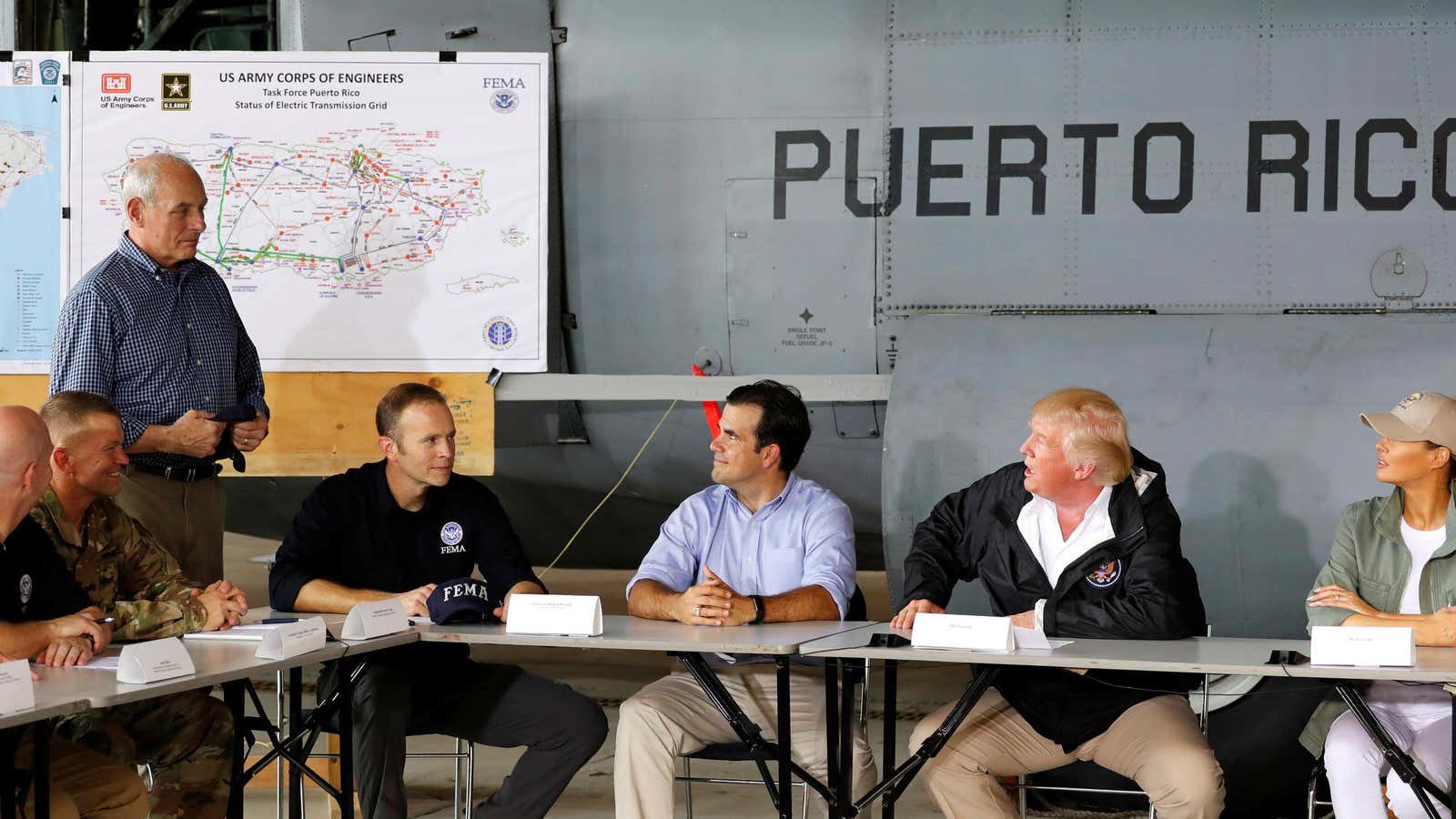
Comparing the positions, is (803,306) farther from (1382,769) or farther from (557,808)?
(1382,769)

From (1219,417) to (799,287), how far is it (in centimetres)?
153

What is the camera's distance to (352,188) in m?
5.47

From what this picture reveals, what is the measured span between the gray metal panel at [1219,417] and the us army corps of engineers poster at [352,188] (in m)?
1.52

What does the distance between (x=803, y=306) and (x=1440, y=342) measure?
2105 mm

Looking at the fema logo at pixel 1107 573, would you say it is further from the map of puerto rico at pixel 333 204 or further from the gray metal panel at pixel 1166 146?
the map of puerto rico at pixel 333 204

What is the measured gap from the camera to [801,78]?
525cm

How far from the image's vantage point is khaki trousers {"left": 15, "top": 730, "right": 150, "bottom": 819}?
10.8ft

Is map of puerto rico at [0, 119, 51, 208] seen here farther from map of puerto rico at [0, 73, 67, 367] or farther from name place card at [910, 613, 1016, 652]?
name place card at [910, 613, 1016, 652]

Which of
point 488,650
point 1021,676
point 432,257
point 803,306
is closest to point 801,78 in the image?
Result: point 803,306

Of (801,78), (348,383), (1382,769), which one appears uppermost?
(801,78)

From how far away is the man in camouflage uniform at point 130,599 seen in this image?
3.55 meters

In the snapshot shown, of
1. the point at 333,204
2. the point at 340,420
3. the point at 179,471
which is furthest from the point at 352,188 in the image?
the point at 179,471

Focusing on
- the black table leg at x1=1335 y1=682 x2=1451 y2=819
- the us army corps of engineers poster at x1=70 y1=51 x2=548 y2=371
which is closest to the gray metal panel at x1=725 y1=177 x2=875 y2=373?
the us army corps of engineers poster at x1=70 y1=51 x2=548 y2=371

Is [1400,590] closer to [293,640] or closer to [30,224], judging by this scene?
[293,640]
